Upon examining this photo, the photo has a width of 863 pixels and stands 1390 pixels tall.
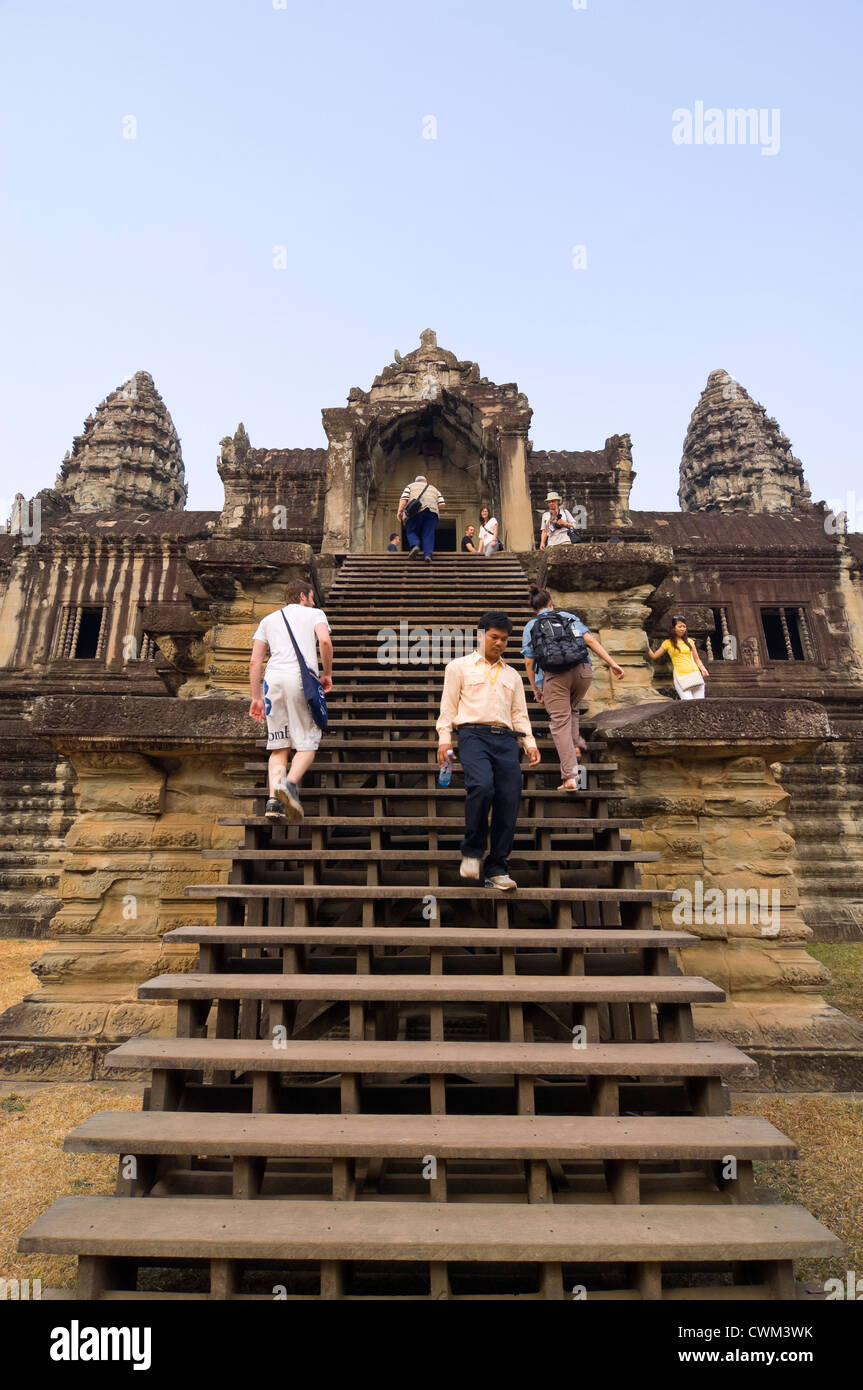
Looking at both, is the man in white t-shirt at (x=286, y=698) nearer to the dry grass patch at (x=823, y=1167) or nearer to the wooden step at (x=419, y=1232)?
the wooden step at (x=419, y=1232)

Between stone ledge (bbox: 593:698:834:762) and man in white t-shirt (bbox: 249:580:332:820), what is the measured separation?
2.24m

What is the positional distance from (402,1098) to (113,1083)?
2.52 meters

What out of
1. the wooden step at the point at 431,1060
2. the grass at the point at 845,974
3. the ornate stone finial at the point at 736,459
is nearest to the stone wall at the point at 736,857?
the grass at the point at 845,974

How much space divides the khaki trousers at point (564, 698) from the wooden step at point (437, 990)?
176 centimetres

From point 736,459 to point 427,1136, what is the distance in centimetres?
3107

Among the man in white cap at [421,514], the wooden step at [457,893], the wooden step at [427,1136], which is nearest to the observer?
the wooden step at [427,1136]

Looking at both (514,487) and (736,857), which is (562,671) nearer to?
(736,857)

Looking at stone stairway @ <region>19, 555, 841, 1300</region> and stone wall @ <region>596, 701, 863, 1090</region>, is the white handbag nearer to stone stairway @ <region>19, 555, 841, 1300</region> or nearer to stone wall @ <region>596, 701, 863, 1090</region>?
stone wall @ <region>596, 701, 863, 1090</region>

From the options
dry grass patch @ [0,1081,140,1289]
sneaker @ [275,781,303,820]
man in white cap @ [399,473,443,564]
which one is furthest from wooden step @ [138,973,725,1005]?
man in white cap @ [399,473,443,564]

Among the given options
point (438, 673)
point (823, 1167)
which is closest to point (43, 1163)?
point (823, 1167)

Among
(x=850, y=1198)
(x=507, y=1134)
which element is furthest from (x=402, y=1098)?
(x=850, y=1198)

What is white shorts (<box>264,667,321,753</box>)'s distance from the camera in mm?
4133

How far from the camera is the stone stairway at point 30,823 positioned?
1266 centimetres

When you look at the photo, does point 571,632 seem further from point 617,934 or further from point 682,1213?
point 682,1213
